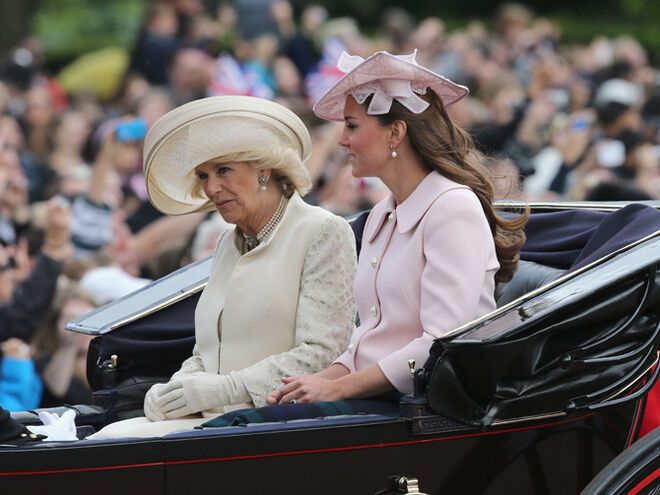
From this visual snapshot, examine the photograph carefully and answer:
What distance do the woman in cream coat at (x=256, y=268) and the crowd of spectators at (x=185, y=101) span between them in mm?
641

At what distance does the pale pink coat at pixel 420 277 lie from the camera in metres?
4.06

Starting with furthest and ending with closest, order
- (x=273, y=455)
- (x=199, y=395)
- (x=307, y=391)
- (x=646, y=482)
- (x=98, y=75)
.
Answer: (x=98, y=75), (x=199, y=395), (x=307, y=391), (x=646, y=482), (x=273, y=455)

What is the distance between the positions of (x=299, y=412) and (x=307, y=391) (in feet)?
0.58

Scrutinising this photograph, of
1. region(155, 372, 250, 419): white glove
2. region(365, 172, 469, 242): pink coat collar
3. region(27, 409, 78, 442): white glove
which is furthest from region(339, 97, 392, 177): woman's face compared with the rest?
region(27, 409, 78, 442): white glove

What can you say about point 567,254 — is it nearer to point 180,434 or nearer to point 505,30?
point 180,434

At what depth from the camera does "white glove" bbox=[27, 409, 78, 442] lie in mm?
4121

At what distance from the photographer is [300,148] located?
4719 millimetres

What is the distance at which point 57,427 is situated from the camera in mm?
4262

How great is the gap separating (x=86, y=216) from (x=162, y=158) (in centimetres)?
400

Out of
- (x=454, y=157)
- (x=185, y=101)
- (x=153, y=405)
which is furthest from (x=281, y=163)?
(x=185, y=101)

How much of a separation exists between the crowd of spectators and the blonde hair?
63 centimetres

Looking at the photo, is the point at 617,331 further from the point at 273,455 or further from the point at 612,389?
the point at 273,455

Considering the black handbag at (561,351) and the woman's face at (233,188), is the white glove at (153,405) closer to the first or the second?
the woman's face at (233,188)

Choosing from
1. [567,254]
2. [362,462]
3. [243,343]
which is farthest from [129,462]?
[567,254]
